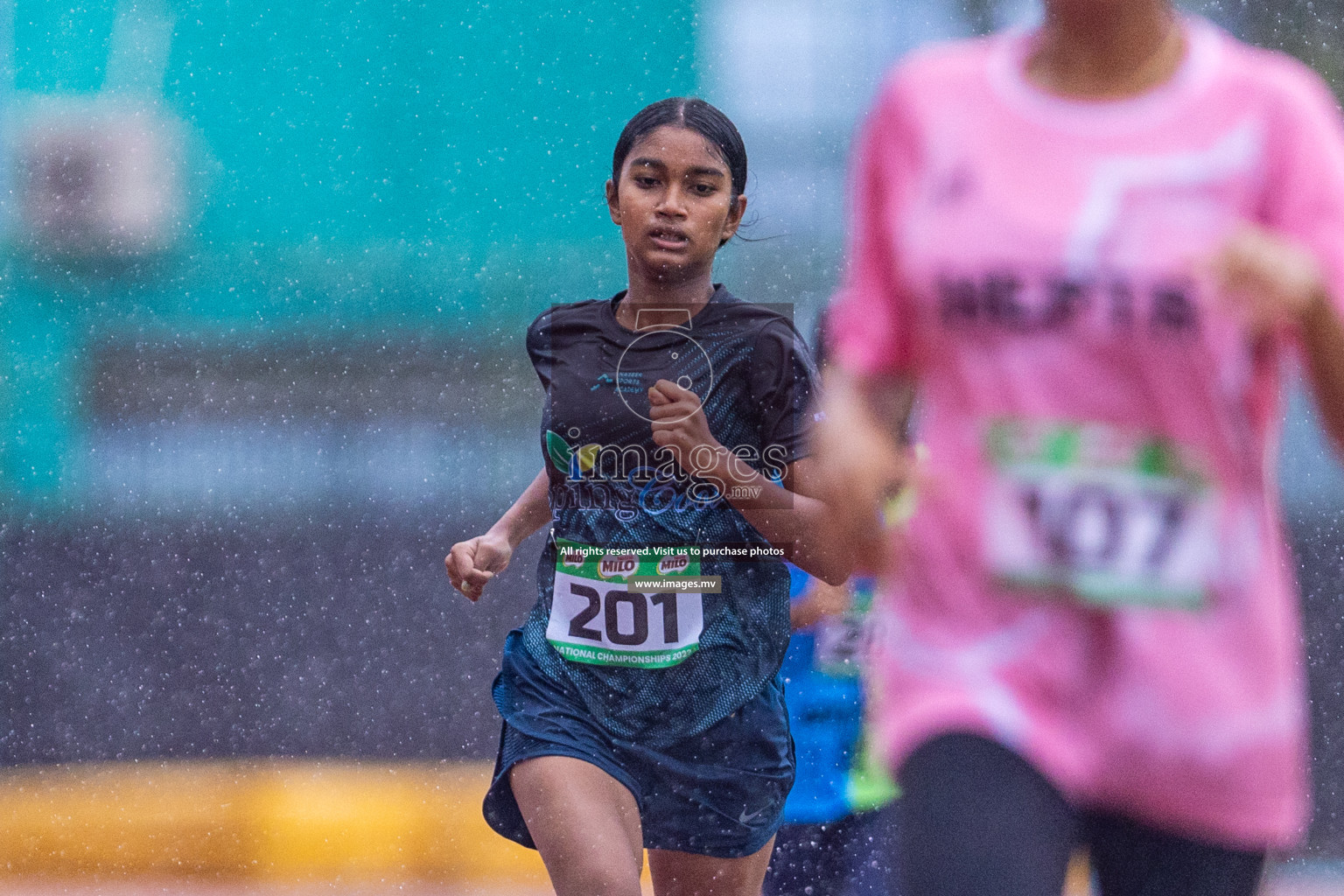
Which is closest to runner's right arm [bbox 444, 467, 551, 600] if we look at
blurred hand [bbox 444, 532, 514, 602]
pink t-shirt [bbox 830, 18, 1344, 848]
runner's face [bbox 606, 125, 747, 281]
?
blurred hand [bbox 444, 532, 514, 602]

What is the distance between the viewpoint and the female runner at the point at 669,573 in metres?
2.19

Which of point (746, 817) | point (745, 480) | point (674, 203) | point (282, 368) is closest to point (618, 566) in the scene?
point (745, 480)

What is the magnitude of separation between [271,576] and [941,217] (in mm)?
3528

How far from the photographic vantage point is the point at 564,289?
4.43 meters

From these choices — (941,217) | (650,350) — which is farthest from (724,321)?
(941,217)

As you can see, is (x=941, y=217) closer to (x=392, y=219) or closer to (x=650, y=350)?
(x=650, y=350)

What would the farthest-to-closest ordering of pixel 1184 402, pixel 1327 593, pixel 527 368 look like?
pixel 527 368
pixel 1327 593
pixel 1184 402

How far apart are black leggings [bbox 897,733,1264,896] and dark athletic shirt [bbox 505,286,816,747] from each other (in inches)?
40.5

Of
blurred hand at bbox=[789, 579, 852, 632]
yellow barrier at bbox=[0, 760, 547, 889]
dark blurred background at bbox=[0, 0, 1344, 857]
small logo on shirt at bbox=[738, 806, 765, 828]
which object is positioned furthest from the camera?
dark blurred background at bbox=[0, 0, 1344, 857]

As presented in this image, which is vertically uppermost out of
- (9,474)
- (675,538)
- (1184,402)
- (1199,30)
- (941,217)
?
(1199,30)

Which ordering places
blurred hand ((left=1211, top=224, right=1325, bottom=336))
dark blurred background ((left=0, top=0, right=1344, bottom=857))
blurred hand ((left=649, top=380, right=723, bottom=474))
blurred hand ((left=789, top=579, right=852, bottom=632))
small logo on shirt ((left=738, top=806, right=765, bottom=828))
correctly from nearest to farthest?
1. blurred hand ((left=1211, top=224, right=1325, bottom=336))
2. blurred hand ((left=649, top=380, right=723, bottom=474))
3. small logo on shirt ((left=738, top=806, right=765, bottom=828))
4. blurred hand ((left=789, top=579, right=852, bottom=632))
5. dark blurred background ((left=0, top=0, right=1344, bottom=857))

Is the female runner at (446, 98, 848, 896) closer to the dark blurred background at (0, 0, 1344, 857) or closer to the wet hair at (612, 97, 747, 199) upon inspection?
the wet hair at (612, 97, 747, 199)

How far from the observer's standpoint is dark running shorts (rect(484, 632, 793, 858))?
221 centimetres

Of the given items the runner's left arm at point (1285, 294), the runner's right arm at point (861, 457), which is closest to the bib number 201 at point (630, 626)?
the runner's right arm at point (861, 457)
